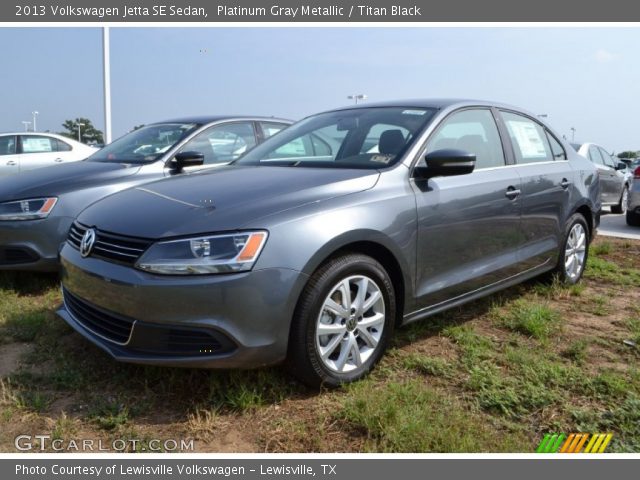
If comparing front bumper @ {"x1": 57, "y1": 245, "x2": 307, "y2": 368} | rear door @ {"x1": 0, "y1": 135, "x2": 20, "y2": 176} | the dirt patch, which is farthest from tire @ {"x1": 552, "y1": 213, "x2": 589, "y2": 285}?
rear door @ {"x1": 0, "y1": 135, "x2": 20, "y2": 176}

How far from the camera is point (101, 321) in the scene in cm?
263

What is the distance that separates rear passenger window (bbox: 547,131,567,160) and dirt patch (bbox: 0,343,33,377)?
412 centimetres

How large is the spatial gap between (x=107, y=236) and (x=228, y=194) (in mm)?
621

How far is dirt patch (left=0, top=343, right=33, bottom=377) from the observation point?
9.62ft

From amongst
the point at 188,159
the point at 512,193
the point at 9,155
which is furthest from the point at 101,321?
the point at 9,155

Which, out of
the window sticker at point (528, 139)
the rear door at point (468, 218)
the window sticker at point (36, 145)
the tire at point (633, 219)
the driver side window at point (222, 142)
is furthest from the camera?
the window sticker at point (36, 145)

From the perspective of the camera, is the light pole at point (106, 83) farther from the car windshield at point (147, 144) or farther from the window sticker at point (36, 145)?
the car windshield at point (147, 144)

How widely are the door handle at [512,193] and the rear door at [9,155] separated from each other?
9476mm

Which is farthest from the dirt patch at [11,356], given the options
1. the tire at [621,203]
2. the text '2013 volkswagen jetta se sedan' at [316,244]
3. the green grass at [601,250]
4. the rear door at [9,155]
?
the tire at [621,203]

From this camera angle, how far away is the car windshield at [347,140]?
3176 millimetres

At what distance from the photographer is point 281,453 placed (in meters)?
2.20

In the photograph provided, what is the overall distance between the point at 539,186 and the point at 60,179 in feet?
12.4

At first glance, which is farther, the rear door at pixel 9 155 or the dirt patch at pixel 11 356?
the rear door at pixel 9 155

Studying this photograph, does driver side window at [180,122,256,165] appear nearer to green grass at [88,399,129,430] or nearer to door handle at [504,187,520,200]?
door handle at [504,187,520,200]
